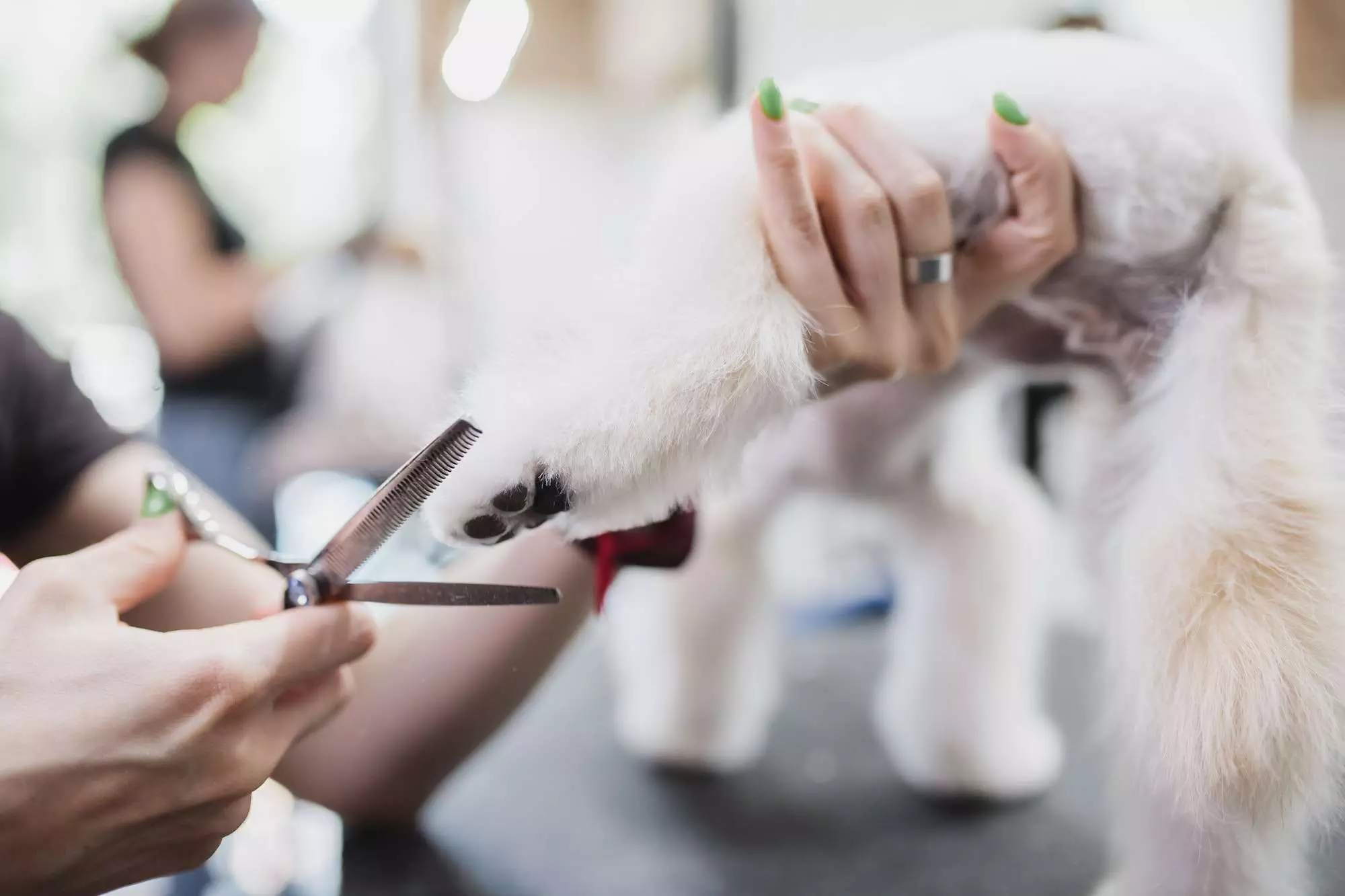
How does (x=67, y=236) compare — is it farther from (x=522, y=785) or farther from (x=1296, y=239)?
(x=1296, y=239)

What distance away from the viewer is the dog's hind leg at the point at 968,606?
0.63m

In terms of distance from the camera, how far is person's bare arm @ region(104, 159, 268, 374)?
1.67ft

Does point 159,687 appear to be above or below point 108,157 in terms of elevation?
below

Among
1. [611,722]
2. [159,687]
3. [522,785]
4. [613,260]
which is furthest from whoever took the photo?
[611,722]

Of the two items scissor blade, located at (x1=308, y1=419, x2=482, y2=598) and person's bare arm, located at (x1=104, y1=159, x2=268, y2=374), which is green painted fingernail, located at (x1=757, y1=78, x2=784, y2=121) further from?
person's bare arm, located at (x1=104, y1=159, x2=268, y2=374)

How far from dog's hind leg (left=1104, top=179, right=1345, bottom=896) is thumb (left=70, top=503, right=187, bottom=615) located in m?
0.38

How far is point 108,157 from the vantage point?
19.5 inches

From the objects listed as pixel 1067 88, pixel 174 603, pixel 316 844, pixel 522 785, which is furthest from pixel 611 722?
pixel 1067 88

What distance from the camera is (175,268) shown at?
546 millimetres

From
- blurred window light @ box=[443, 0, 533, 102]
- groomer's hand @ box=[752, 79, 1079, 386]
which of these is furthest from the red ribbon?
blurred window light @ box=[443, 0, 533, 102]

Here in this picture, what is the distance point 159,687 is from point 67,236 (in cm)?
29

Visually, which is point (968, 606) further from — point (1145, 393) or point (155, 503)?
point (155, 503)

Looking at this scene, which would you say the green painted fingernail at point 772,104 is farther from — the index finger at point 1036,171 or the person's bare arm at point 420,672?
the person's bare arm at point 420,672

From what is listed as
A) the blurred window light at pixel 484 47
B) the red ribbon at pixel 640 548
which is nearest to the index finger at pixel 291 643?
the red ribbon at pixel 640 548
